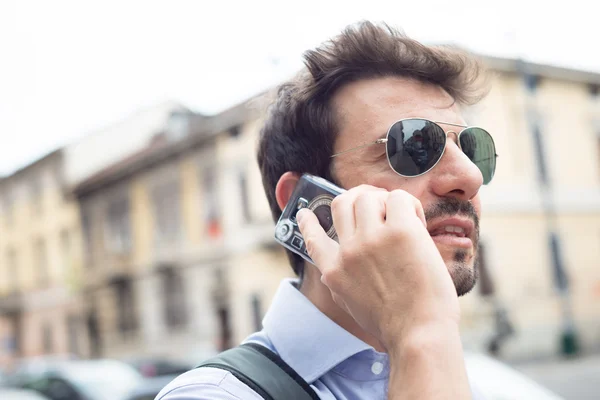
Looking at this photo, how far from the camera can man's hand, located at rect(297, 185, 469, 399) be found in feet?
3.46

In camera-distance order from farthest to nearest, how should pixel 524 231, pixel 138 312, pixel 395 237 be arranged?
1. pixel 138 312
2. pixel 524 231
3. pixel 395 237

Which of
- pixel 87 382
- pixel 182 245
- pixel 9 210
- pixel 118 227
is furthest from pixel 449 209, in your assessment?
pixel 9 210

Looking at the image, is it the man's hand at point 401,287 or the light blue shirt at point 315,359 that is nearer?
the man's hand at point 401,287

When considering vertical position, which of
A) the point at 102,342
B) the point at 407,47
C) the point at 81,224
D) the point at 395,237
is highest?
Result: the point at 81,224

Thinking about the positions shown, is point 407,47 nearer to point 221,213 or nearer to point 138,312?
point 221,213

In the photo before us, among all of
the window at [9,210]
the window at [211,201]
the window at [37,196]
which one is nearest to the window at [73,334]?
the window at [37,196]

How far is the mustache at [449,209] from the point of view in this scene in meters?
1.66

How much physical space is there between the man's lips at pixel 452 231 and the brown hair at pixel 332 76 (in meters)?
0.33

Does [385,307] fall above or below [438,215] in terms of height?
below

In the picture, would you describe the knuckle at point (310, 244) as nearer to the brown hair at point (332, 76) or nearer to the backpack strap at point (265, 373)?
the backpack strap at point (265, 373)

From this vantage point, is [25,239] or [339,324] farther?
[25,239]

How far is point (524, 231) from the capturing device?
842 inches

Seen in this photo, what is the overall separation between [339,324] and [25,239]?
131 ft

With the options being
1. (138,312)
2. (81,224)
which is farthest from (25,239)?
(138,312)
